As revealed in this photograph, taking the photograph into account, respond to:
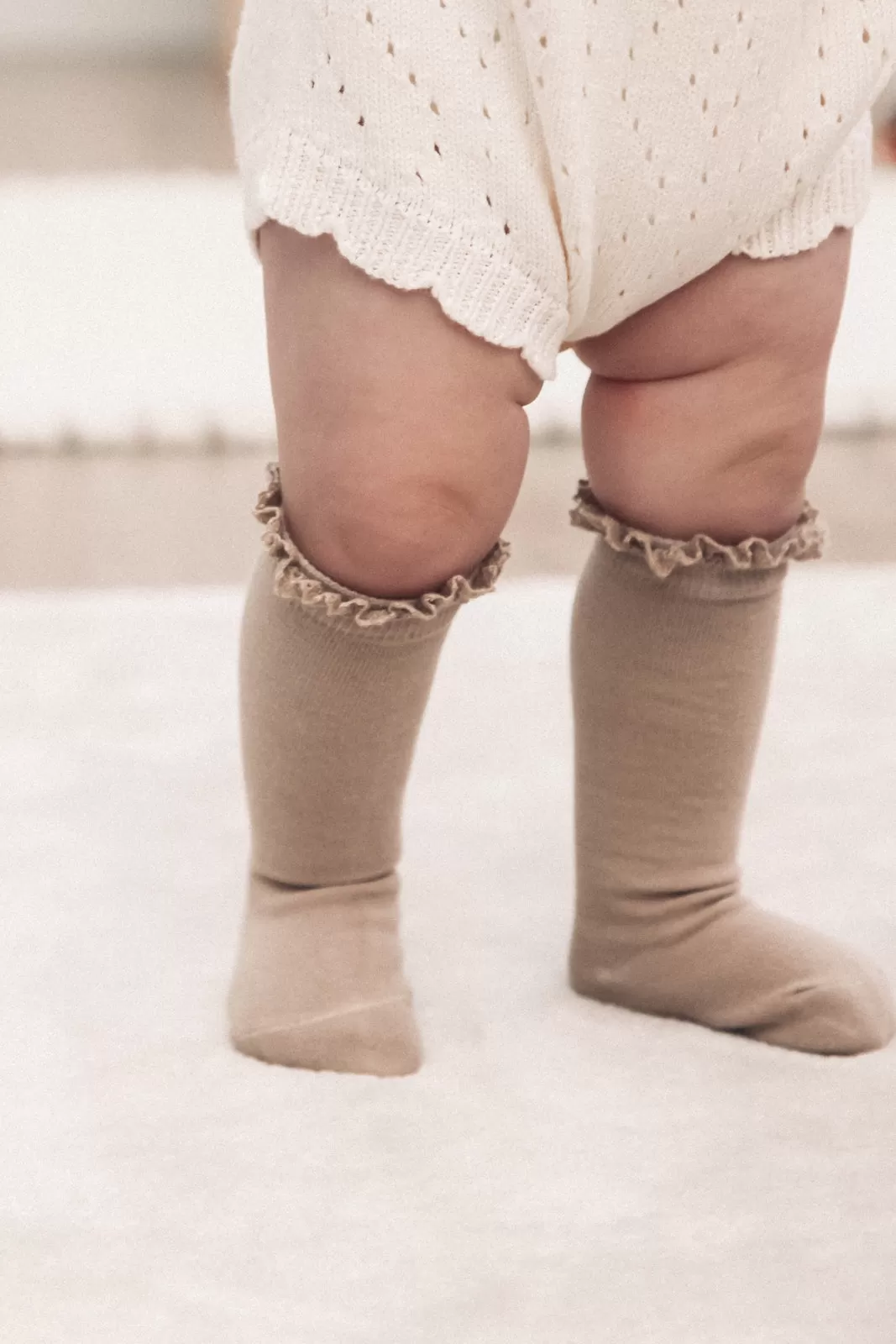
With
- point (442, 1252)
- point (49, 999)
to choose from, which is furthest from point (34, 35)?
point (442, 1252)

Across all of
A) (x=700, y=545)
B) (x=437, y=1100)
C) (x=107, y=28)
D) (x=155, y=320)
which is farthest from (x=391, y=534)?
(x=107, y=28)

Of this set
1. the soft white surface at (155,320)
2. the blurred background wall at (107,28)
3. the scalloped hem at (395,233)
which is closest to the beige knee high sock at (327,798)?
the scalloped hem at (395,233)

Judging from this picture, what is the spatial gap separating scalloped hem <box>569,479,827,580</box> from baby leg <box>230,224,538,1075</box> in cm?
5

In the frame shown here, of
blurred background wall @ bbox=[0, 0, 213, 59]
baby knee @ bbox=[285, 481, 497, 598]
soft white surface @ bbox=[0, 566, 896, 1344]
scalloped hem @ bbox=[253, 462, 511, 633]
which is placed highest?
blurred background wall @ bbox=[0, 0, 213, 59]

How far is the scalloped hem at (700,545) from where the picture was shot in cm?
65

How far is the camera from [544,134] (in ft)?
1.85

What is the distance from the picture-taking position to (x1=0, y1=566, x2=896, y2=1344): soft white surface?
0.57 m

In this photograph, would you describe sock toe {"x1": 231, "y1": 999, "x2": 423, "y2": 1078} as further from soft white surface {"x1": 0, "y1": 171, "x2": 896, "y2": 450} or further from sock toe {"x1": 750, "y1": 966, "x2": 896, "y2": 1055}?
soft white surface {"x1": 0, "y1": 171, "x2": 896, "y2": 450}

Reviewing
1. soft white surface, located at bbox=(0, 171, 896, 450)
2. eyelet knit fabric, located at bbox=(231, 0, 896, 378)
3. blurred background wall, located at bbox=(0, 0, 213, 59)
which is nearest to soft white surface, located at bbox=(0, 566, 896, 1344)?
eyelet knit fabric, located at bbox=(231, 0, 896, 378)

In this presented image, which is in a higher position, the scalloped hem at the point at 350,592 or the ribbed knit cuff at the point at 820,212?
the ribbed knit cuff at the point at 820,212

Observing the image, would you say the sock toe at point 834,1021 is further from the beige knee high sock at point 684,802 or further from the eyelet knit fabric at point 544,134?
the eyelet knit fabric at point 544,134

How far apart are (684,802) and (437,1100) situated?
17 centimetres

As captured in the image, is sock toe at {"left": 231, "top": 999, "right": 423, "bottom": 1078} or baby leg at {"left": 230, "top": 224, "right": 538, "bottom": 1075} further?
sock toe at {"left": 231, "top": 999, "right": 423, "bottom": 1078}

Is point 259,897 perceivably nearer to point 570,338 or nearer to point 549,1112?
point 549,1112
